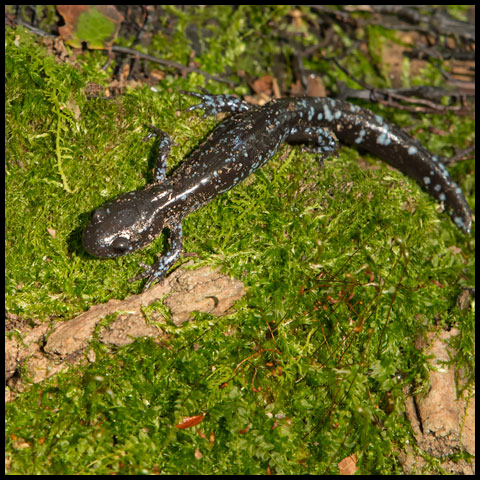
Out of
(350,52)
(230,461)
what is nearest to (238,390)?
(230,461)

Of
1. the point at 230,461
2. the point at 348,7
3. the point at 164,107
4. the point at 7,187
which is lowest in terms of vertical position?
the point at 230,461

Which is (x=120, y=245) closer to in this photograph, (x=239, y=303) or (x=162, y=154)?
(x=162, y=154)

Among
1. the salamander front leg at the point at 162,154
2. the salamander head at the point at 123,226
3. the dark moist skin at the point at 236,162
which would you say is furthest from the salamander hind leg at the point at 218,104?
the salamander head at the point at 123,226

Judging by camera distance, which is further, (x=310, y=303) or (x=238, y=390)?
(x=310, y=303)

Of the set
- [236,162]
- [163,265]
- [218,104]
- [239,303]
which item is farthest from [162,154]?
[239,303]

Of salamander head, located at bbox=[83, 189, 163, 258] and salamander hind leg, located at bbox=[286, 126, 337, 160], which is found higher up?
salamander hind leg, located at bbox=[286, 126, 337, 160]

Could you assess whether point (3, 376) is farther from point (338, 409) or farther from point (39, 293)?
point (338, 409)

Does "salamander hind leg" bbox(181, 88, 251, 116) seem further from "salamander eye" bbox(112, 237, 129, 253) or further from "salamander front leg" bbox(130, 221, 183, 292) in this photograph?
"salamander eye" bbox(112, 237, 129, 253)

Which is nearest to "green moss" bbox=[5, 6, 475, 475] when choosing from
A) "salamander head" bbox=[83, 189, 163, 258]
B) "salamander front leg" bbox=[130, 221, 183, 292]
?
"salamander front leg" bbox=[130, 221, 183, 292]
